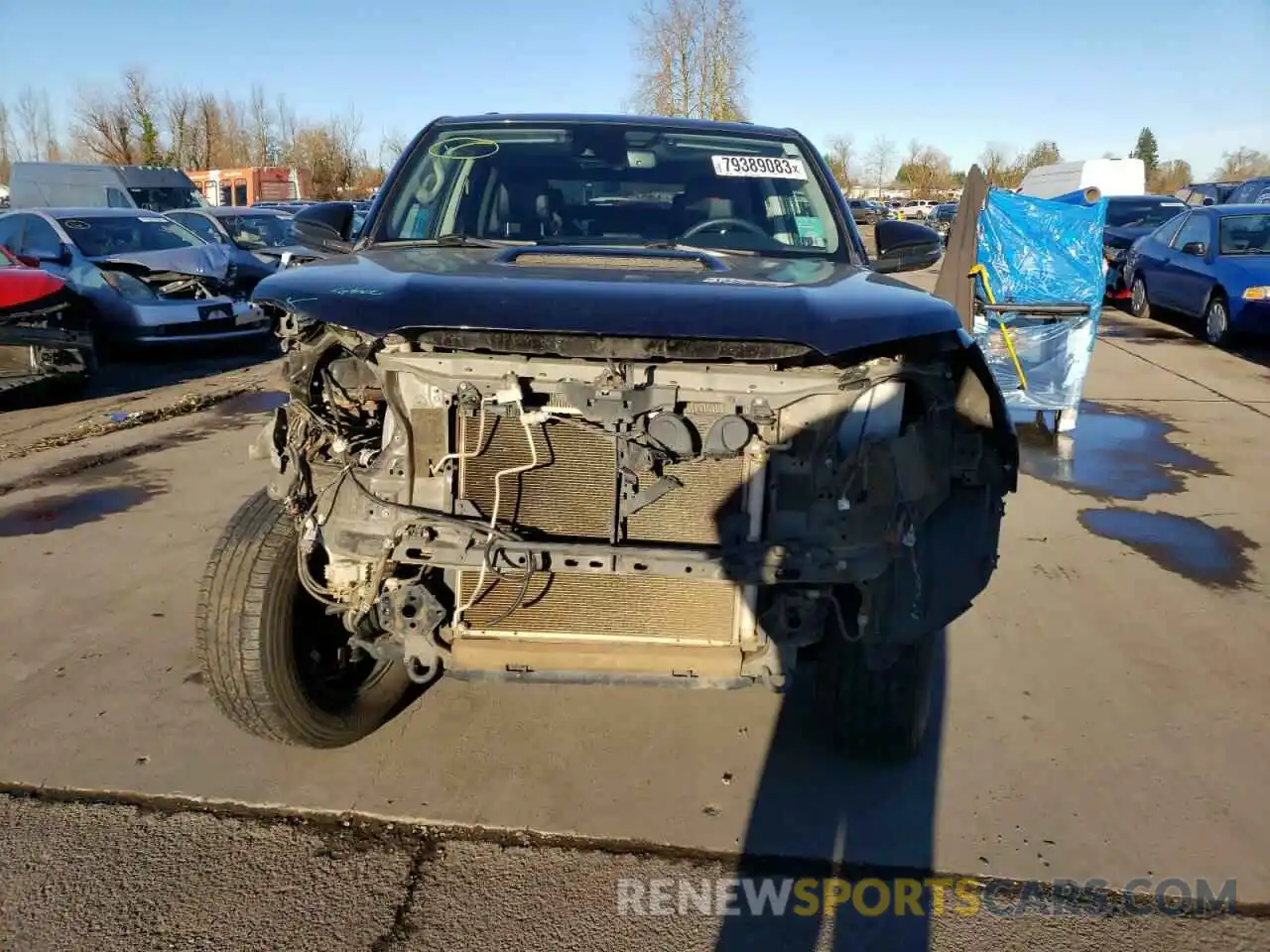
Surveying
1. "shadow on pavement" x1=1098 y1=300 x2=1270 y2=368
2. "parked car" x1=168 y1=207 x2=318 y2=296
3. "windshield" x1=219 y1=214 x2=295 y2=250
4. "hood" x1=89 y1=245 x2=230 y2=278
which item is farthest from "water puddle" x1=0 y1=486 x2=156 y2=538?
"shadow on pavement" x1=1098 y1=300 x2=1270 y2=368

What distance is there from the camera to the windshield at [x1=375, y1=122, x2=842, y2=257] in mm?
3693

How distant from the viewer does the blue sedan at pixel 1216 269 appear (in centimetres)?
1088

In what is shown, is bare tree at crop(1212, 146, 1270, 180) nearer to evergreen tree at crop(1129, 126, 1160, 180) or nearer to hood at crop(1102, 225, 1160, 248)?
evergreen tree at crop(1129, 126, 1160, 180)

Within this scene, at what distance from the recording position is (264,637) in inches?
109

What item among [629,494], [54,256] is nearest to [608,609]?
[629,494]

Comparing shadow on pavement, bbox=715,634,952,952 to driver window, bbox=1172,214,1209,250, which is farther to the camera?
driver window, bbox=1172,214,1209,250

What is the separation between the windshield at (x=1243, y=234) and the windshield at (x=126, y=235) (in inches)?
467

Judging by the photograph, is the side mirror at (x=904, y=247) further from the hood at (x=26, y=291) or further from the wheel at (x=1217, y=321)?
the wheel at (x=1217, y=321)

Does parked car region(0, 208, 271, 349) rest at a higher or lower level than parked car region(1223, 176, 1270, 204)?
lower

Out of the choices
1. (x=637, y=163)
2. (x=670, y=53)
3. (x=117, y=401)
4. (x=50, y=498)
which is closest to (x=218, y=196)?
(x=670, y=53)

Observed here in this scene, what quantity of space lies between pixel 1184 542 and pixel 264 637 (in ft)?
14.8

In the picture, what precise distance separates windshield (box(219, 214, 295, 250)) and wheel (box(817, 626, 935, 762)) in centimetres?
1296

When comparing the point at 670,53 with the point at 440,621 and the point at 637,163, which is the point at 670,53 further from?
the point at 440,621

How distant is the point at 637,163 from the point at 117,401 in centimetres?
649
